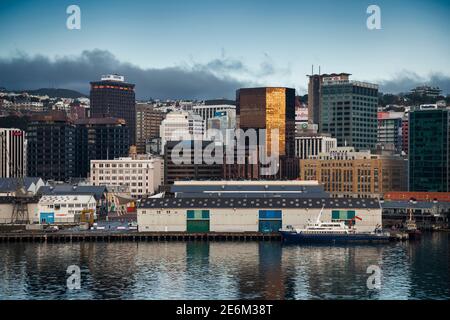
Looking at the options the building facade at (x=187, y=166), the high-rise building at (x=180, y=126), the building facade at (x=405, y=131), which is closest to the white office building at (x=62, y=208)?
the building facade at (x=187, y=166)

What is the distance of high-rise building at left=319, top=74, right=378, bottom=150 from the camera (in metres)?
138

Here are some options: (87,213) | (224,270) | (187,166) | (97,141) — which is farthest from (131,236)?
(97,141)

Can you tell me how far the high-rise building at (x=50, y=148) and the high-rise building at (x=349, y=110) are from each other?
39.0 meters

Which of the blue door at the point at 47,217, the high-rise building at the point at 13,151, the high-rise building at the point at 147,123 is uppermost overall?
the high-rise building at the point at 147,123

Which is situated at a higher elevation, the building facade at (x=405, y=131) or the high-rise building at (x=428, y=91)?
the high-rise building at (x=428, y=91)

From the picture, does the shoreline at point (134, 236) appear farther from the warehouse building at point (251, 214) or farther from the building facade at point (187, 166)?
the building facade at point (187, 166)

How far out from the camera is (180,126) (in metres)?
172

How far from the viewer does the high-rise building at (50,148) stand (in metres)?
134

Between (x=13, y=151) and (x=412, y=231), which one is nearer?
(x=412, y=231)

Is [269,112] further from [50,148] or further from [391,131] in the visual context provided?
[391,131]

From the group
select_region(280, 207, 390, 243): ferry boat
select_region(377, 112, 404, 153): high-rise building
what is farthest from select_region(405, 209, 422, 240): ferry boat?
select_region(377, 112, 404, 153): high-rise building

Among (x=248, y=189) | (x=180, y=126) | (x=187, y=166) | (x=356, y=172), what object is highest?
(x=180, y=126)

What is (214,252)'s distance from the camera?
57406 millimetres

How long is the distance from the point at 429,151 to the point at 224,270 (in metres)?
55.0
